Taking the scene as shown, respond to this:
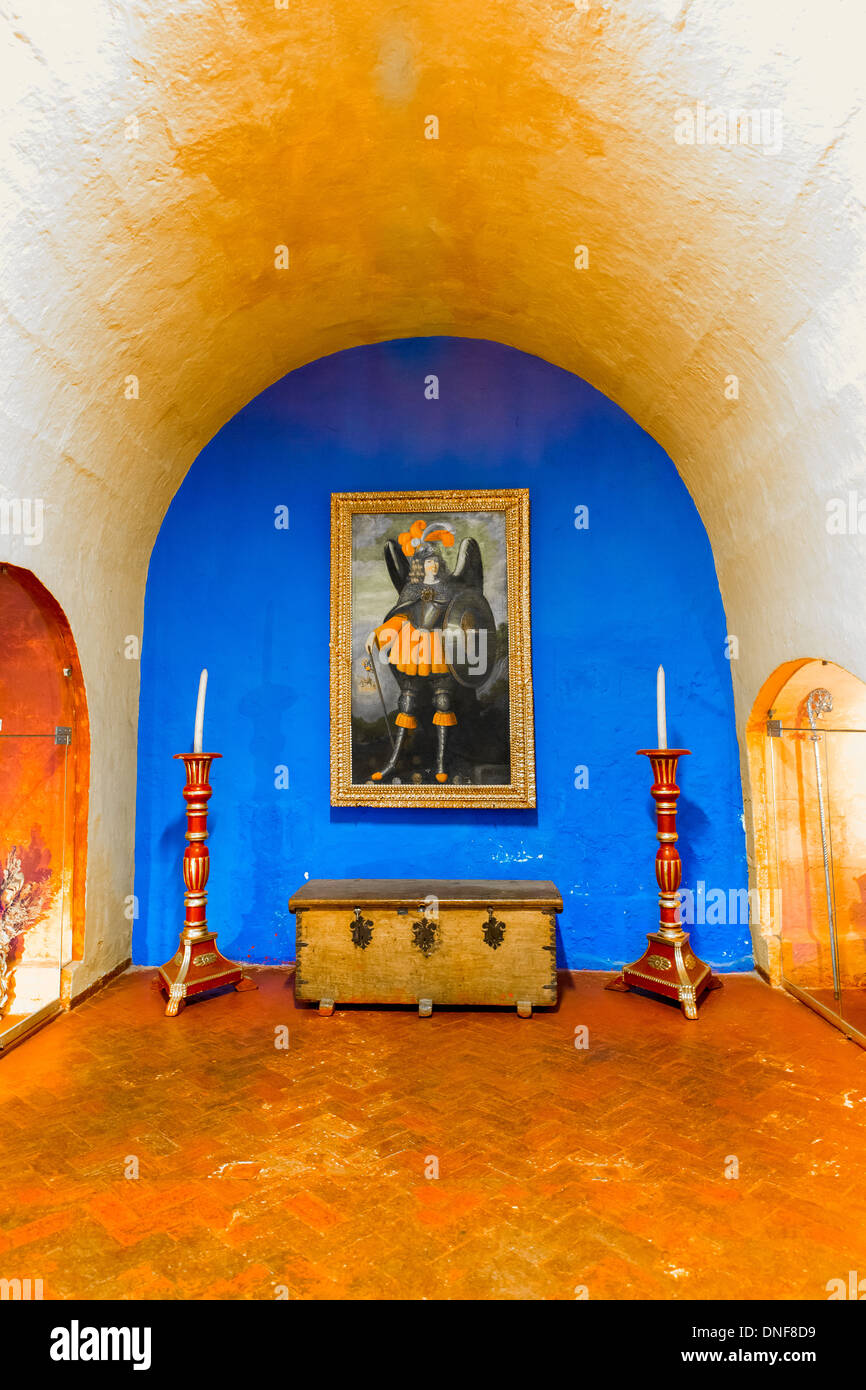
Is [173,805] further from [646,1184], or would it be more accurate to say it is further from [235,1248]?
[646,1184]

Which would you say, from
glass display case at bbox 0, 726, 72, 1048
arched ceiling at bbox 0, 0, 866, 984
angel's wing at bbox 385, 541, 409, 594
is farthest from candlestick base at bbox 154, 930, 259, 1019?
angel's wing at bbox 385, 541, 409, 594

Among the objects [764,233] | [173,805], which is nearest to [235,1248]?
[173,805]

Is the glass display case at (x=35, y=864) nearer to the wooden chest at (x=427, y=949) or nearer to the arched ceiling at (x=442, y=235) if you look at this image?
the arched ceiling at (x=442, y=235)

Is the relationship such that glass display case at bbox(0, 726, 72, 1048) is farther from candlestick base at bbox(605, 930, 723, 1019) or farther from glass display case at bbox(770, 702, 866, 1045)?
glass display case at bbox(770, 702, 866, 1045)

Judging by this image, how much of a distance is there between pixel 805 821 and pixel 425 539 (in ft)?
9.08

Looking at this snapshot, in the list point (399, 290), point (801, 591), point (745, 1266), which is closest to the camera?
point (745, 1266)

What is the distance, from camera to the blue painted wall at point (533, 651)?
4.59 metres

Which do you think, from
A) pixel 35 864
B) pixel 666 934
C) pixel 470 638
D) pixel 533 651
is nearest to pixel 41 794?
pixel 35 864

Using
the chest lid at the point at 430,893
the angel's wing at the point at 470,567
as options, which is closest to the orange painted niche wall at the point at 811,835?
the chest lid at the point at 430,893

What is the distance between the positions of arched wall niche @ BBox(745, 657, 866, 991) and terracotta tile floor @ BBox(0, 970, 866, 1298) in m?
0.42

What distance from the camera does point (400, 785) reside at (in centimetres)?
462

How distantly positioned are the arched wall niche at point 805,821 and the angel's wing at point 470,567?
1.79m

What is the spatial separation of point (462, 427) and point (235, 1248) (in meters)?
4.39

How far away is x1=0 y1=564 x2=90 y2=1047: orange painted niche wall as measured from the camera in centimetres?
399
